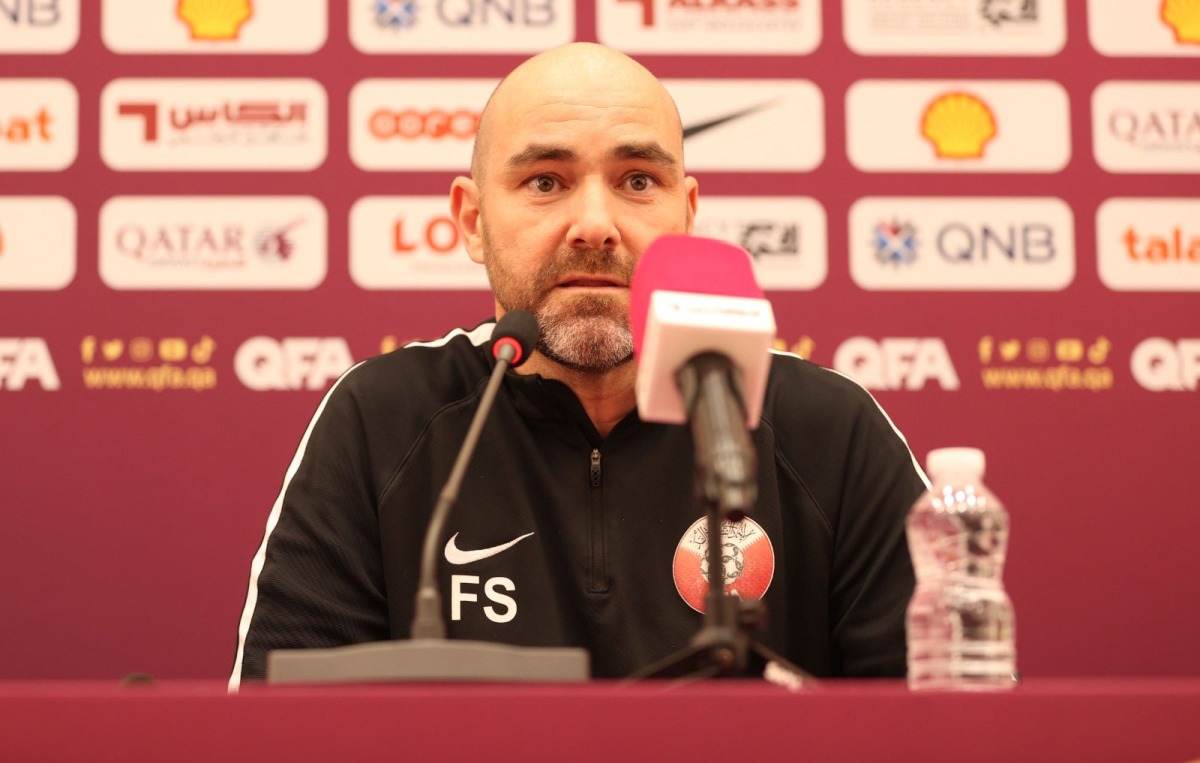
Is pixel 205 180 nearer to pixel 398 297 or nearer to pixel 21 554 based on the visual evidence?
pixel 398 297

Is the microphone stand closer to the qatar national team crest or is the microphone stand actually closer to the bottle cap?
the bottle cap

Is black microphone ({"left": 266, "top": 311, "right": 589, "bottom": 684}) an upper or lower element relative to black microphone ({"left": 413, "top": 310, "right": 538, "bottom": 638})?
lower

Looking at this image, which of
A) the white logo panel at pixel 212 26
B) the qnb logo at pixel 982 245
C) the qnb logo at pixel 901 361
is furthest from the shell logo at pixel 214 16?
the qnb logo at pixel 982 245

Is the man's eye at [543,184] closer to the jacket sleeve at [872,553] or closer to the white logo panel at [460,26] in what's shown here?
the jacket sleeve at [872,553]

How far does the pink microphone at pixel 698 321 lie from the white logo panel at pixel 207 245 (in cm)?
152

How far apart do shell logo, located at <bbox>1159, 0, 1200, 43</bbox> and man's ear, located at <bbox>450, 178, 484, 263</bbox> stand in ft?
5.06

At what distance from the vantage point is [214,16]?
2.57 m

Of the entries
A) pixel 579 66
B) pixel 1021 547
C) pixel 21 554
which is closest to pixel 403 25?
pixel 579 66

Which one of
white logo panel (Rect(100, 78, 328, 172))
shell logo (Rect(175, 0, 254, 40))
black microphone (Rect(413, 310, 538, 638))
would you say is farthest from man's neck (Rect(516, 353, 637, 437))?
shell logo (Rect(175, 0, 254, 40))

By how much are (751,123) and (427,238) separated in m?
0.69

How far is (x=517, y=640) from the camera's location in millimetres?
1722

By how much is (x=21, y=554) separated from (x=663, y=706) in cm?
200

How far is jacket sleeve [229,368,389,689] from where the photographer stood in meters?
1.66

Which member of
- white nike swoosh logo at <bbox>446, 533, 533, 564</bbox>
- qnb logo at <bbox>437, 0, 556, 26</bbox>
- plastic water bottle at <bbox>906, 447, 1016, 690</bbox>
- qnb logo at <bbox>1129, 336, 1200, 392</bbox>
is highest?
qnb logo at <bbox>437, 0, 556, 26</bbox>
